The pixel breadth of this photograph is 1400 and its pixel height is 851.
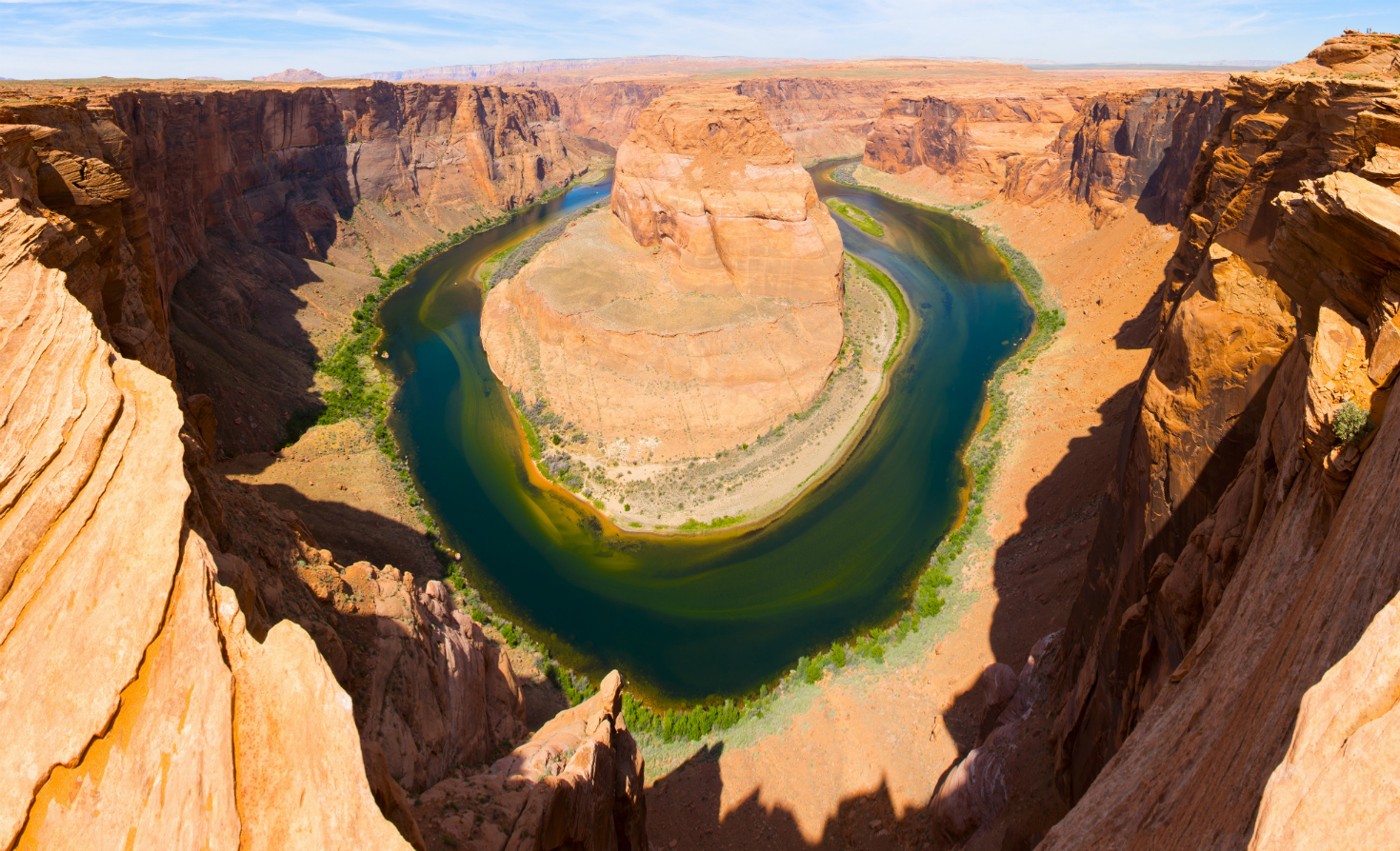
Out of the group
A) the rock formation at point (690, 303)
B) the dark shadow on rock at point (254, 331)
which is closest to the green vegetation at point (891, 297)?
the rock formation at point (690, 303)

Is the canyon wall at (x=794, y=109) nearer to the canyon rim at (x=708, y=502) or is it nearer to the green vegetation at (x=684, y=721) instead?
the canyon rim at (x=708, y=502)

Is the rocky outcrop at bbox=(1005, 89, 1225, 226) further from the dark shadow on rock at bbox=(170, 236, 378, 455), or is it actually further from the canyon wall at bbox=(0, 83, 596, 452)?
the dark shadow on rock at bbox=(170, 236, 378, 455)

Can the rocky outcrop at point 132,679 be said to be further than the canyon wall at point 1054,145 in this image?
No

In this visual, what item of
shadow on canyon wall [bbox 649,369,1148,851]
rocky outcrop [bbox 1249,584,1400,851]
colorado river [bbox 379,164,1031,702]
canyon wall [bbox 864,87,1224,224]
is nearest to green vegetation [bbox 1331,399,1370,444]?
rocky outcrop [bbox 1249,584,1400,851]

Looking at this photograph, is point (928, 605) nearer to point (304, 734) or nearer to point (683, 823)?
point (683, 823)

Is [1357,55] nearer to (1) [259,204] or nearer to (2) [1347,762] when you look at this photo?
(2) [1347,762]

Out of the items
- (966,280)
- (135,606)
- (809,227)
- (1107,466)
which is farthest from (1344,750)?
(966,280)
